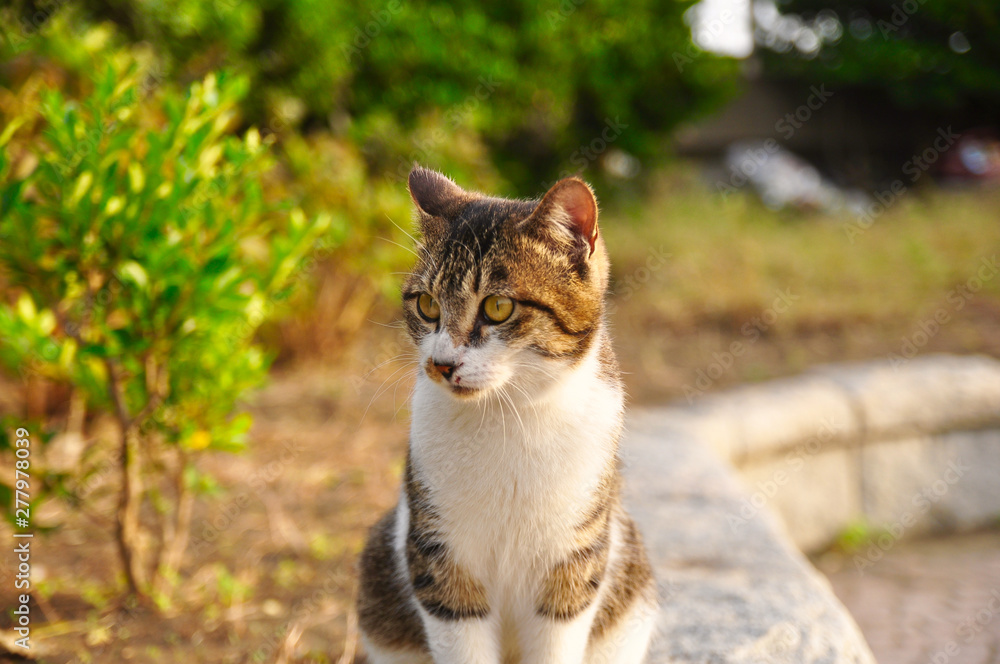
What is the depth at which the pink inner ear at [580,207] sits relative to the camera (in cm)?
165

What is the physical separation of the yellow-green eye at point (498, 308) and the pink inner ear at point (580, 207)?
0.25 meters

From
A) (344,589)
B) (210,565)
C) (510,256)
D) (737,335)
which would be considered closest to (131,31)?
(210,565)

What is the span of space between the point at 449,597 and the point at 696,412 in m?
2.91

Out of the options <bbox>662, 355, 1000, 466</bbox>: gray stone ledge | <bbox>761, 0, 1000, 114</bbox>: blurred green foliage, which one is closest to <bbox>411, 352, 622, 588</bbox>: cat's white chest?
Answer: <bbox>662, 355, 1000, 466</bbox>: gray stone ledge

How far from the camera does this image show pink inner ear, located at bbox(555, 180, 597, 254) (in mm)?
1650

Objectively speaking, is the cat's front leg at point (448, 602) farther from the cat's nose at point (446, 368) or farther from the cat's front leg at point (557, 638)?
the cat's nose at point (446, 368)

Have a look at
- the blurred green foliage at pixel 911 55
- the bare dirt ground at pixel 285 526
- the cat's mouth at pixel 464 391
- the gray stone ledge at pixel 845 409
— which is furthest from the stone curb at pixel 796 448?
the blurred green foliage at pixel 911 55

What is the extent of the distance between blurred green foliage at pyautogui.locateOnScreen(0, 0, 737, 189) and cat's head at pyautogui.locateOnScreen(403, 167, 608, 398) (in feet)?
11.2

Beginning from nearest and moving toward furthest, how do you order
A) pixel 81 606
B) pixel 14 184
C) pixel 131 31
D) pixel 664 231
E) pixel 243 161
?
1. pixel 14 184
2. pixel 243 161
3. pixel 81 606
4. pixel 131 31
5. pixel 664 231

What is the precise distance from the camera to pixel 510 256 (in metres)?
1.71

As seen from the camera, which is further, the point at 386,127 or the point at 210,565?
the point at 386,127

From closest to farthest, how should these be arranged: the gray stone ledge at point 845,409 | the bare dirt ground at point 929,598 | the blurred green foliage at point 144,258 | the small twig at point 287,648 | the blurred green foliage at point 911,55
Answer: the blurred green foliage at point 144,258 < the small twig at point 287,648 < the bare dirt ground at point 929,598 < the gray stone ledge at point 845,409 < the blurred green foliage at point 911,55

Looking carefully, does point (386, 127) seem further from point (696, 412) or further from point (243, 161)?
point (243, 161)

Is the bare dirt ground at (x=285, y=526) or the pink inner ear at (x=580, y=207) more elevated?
the pink inner ear at (x=580, y=207)
